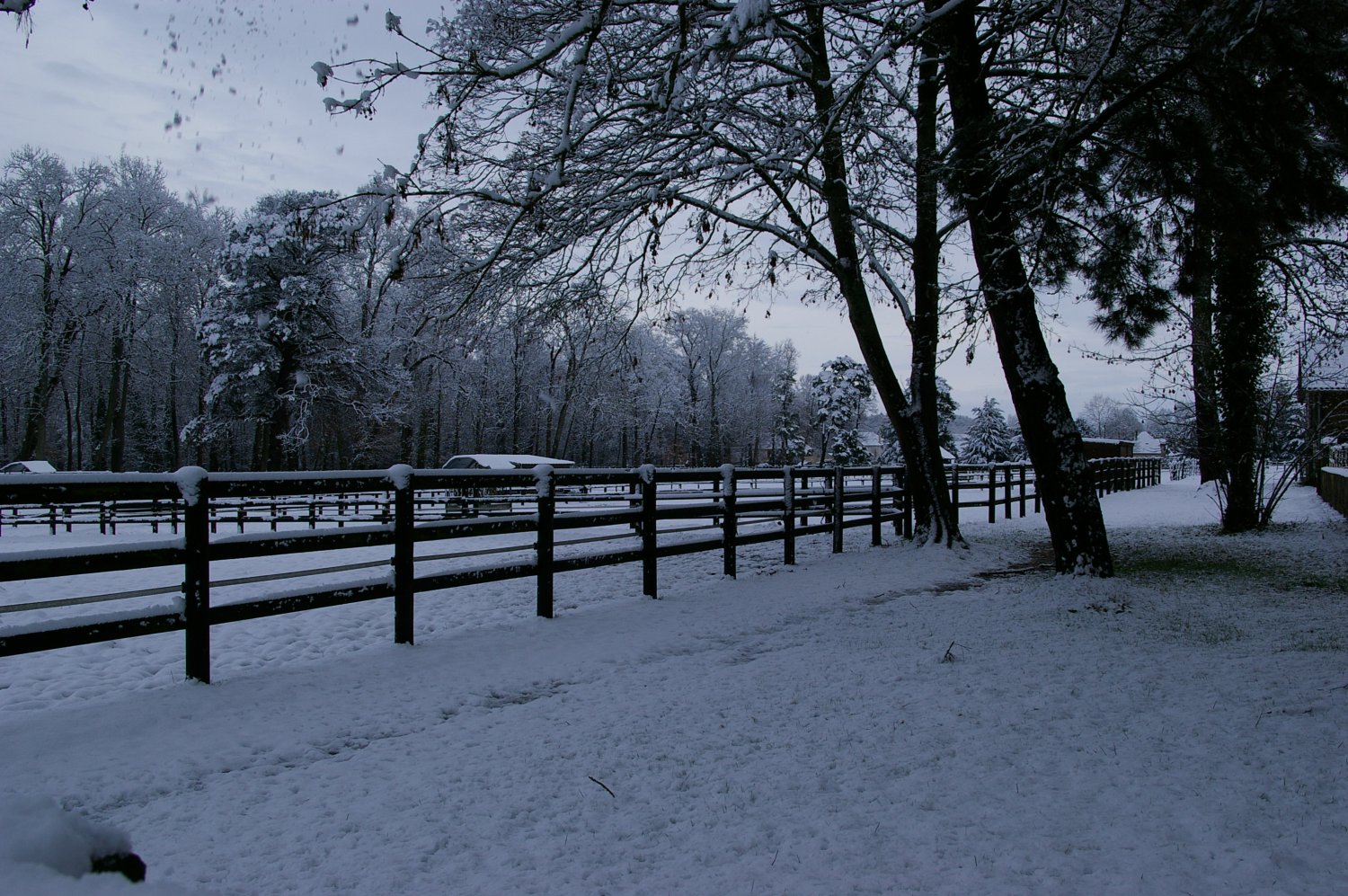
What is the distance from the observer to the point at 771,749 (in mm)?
3607

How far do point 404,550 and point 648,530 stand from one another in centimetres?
287

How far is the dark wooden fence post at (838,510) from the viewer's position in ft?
37.9

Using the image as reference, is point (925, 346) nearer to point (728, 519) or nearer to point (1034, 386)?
point (1034, 386)

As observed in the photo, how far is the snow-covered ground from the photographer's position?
2570 millimetres

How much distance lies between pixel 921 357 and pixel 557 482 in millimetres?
7424

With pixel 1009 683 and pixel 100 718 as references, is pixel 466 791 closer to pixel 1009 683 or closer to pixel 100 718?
pixel 100 718

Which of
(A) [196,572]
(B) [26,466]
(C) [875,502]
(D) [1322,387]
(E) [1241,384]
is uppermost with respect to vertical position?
(E) [1241,384]

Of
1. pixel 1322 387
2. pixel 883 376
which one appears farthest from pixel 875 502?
pixel 1322 387

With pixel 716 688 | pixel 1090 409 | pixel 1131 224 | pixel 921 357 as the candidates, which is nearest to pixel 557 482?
pixel 716 688

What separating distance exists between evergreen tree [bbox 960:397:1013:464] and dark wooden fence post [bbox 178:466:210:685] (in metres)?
60.5

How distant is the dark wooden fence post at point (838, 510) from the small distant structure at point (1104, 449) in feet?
70.8

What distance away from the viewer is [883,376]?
41.5 ft

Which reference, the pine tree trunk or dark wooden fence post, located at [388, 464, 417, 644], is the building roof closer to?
the pine tree trunk

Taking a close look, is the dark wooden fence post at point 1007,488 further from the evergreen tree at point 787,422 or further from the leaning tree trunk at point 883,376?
the evergreen tree at point 787,422
